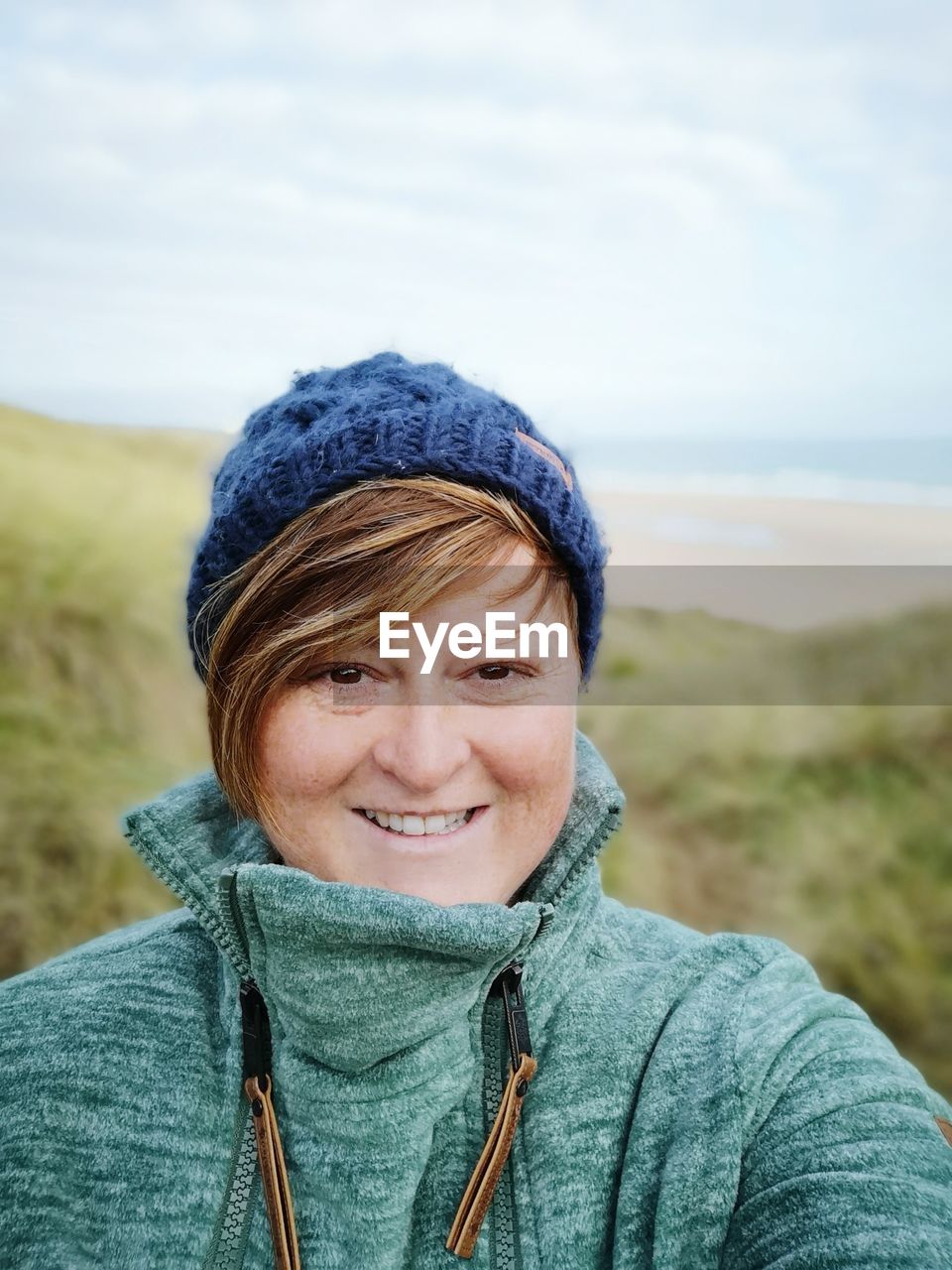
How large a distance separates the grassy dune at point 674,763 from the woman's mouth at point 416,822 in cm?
141

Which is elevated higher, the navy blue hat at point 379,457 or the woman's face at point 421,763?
the navy blue hat at point 379,457

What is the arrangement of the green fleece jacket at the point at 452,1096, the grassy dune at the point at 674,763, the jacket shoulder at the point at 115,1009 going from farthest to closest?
the grassy dune at the point at 674,763 → the jacket shoulder at the point at 115,1009 → the green fleece jacket at the point at 452,1096

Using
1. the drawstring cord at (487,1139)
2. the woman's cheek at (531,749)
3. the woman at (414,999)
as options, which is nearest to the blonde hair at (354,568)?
the woman at (414,999)

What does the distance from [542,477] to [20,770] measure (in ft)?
5.88

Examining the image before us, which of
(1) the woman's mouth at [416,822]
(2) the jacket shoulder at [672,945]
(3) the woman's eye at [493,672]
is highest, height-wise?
(3) the woman's eye at [493,672]

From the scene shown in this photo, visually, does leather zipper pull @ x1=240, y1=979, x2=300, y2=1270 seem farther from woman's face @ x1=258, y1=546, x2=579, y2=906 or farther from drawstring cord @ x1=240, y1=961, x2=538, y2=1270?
woman's face @ x1=258, y1=546, x2=579, y2=906

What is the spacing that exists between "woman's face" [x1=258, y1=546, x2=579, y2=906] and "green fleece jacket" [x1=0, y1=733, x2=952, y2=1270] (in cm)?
10

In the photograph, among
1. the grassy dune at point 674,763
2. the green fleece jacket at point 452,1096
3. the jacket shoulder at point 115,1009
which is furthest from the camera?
the grassy dune at point 674,763

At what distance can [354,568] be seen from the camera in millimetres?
1189

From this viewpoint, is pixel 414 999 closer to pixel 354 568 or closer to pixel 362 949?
pixel 362 949

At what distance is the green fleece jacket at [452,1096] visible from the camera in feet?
3.53

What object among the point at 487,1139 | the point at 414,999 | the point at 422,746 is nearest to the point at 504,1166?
the point at 487,1139

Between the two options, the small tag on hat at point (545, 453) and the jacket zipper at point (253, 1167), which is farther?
the small tag on hat at point (545, 453)

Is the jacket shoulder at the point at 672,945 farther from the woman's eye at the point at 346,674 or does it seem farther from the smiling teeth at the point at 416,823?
the woman's eye at the point at 346,674
